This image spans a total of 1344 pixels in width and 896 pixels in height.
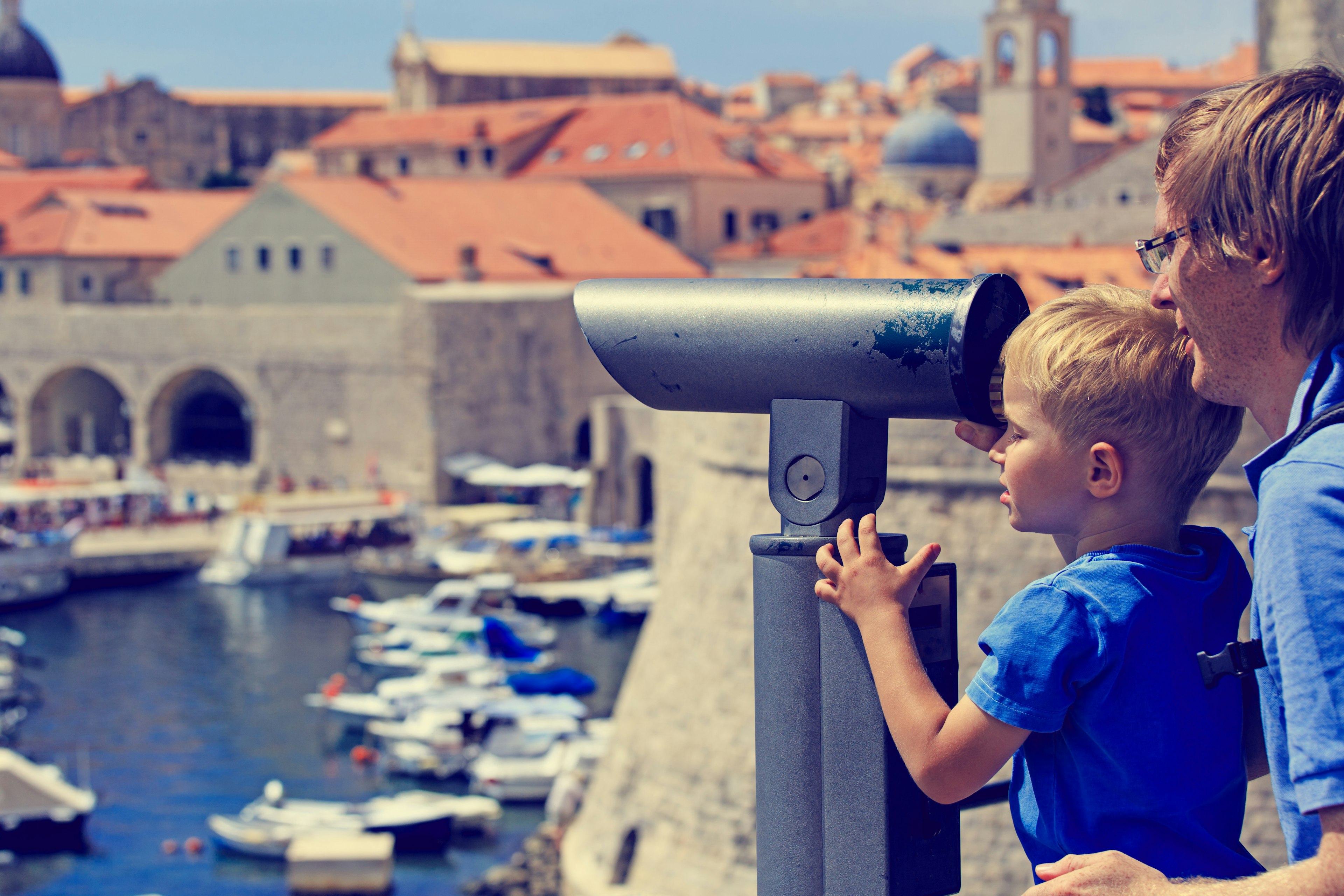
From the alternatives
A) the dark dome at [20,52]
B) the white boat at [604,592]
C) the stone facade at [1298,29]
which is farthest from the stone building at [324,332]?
the dark dome at [20,52]

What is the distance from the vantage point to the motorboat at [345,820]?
17.3 m

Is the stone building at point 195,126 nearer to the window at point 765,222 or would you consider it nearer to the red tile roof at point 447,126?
the red tile roof at point 447,126

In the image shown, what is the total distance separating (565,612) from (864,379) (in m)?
26.1

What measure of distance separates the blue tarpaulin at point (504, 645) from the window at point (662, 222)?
19.4 meters

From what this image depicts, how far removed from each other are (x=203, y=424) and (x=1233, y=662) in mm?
36683

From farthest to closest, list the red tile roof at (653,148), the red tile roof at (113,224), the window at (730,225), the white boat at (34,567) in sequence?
the window at (730,225) → the red tile roof at (653,148) → the red tile roof at (113,224) → the white boat at (34,567)

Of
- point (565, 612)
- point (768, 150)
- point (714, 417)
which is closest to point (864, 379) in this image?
point (714, 417)

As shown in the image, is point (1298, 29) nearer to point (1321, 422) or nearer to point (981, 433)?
point (981, 433)

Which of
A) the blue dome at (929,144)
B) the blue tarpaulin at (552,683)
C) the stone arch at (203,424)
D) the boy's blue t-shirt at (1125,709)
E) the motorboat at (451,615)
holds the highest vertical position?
the blue dome at (929,144)

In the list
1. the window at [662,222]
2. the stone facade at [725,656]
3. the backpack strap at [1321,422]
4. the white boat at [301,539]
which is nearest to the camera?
the backpack strap at [1321,422]

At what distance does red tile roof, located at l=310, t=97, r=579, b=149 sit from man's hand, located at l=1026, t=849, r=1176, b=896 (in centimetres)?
4470

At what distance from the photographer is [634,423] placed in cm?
2923

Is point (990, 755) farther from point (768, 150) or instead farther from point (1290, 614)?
point (768, 150)

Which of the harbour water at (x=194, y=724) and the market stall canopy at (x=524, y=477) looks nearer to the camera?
the harbour water at (x=194, y=724)
